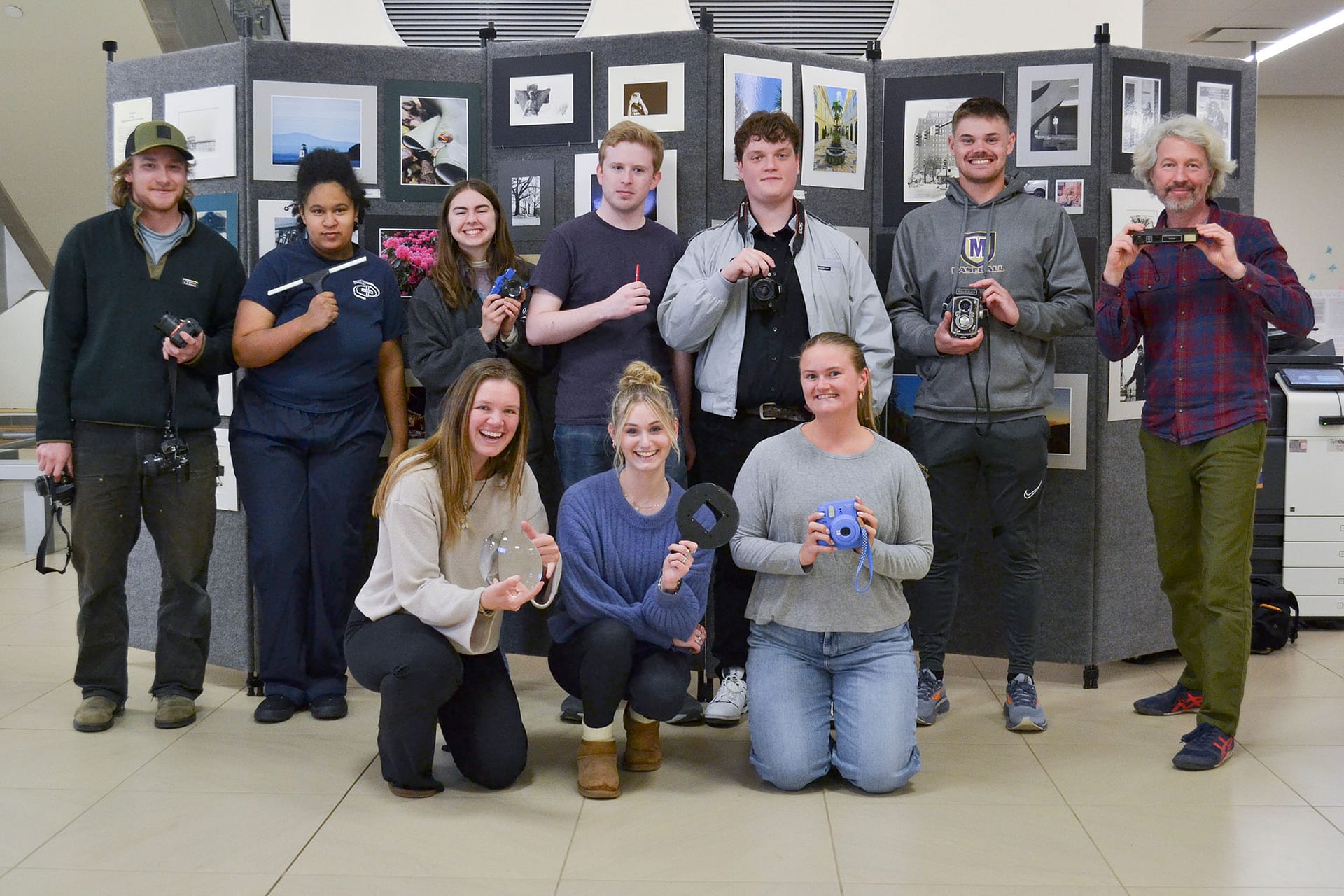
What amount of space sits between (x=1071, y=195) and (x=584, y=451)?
1659 mm

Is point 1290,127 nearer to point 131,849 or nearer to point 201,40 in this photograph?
point 201,40

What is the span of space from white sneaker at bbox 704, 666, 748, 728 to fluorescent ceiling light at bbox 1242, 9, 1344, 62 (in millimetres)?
6803

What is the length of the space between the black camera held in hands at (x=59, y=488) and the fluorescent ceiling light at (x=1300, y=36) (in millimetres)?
7796

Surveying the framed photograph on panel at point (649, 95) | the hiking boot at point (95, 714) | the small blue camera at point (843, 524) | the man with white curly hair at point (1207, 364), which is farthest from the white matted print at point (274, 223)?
the man with white curly hair at point (1207, 364)

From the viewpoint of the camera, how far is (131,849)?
224 cm

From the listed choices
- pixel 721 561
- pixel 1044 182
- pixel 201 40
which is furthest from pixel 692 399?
pixel 201 40

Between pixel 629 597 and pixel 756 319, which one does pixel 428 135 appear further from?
pixel 629 597

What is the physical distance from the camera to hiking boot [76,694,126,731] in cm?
298

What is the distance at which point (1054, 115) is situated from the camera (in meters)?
3.40

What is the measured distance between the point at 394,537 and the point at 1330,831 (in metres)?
2.03

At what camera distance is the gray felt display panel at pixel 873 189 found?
336cm

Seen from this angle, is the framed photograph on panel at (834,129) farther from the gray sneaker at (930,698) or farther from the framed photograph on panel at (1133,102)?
the gray sneaker at (930,698)

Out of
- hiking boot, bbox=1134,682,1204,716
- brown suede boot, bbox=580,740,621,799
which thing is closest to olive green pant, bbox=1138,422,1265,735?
hiking boot, bbox=1134,682,1204,716

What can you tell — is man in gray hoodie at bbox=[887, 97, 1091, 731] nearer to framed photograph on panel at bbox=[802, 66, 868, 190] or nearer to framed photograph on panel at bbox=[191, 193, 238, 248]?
framed photograph on panel at bbox=[802, 66, 868, 190]
